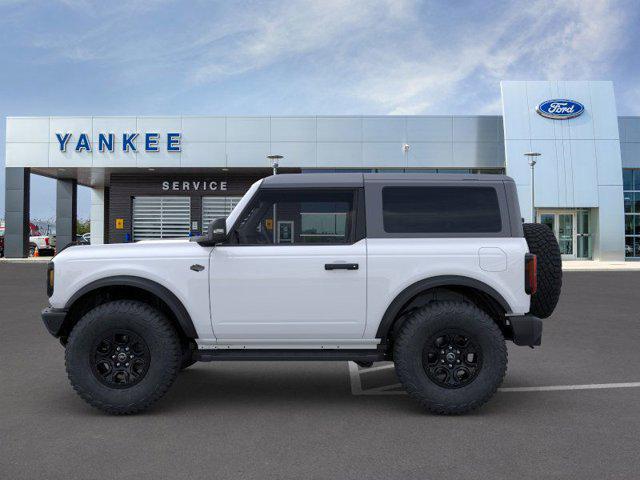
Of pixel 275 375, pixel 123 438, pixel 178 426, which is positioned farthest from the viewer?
pixel 275 375

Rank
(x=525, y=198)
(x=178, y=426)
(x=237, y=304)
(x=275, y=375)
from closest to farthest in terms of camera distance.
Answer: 1. (x=178, y=426)
2. (x=237, y=304)
3. (x=275, y=375)
4. (x=525, y=198)

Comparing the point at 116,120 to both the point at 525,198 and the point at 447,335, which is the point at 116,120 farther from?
the point at 447,335

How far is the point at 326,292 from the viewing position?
498 centimetres

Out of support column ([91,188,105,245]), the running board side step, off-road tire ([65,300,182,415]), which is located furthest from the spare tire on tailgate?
support column ([91,188,105,245])

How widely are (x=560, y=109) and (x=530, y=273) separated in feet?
96.4

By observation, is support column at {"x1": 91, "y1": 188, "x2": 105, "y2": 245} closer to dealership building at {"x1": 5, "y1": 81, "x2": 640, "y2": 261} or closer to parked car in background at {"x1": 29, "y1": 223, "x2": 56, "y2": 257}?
parked car in background at {"x1": 29, "y1": 223, "x2": 56, "y2": 257}

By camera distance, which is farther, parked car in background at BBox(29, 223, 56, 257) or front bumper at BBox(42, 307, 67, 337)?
parked car in background at BBox(29, 223, 56, 257)

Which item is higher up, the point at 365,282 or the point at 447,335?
the point at 365,282

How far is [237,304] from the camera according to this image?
197 inches

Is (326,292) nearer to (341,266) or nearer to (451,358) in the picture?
(341,266)

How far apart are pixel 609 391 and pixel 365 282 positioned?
8.62ft

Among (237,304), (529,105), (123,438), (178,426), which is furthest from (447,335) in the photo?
(529,105)

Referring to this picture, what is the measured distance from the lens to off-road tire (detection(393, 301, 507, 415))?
192 inches

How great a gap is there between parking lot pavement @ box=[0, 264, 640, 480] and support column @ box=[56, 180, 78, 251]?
33799 millimetres
